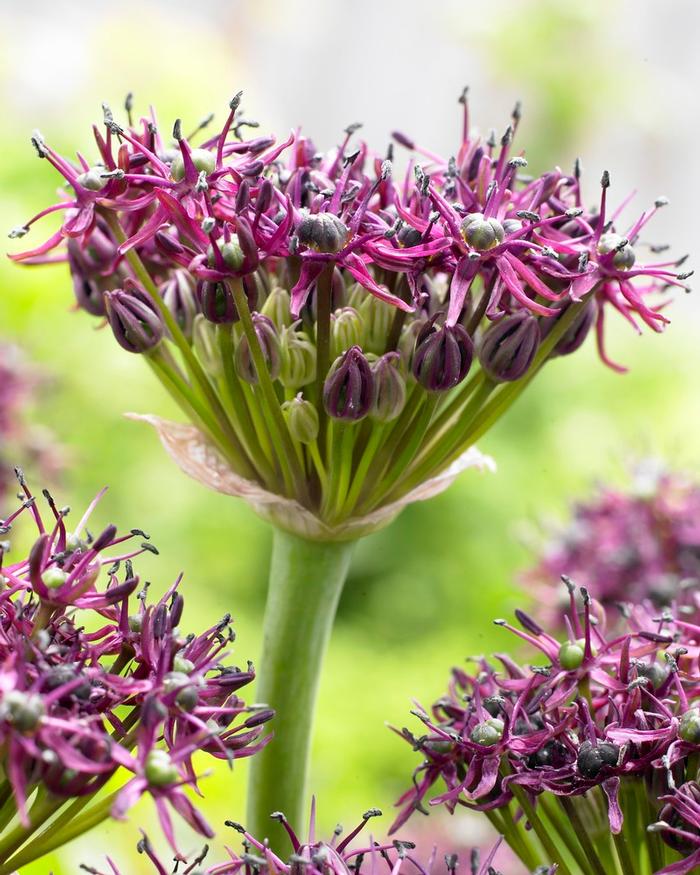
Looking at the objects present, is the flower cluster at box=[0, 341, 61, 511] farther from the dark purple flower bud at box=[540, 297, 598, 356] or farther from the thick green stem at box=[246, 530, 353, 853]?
the dark purple flower bud at box=[540, 297, 598, 356]

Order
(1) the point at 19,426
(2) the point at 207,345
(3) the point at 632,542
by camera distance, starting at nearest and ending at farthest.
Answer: (2) the point at 207,345 < (3) the point at 632,542 < (1) the point at 19,426

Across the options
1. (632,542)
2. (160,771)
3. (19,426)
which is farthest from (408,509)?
(160,771)

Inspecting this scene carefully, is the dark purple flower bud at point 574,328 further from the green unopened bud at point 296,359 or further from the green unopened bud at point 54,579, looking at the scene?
the green unopened bud at point 54,579

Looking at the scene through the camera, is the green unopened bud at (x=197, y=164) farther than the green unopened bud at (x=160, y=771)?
Yes

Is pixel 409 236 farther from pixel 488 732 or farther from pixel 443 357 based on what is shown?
pixel 488 732

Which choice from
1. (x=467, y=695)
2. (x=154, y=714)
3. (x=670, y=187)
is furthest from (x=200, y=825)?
(x=670, y=187)

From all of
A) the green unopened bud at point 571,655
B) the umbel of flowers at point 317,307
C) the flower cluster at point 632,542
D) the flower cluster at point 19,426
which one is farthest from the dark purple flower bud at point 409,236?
the flower cluster at point 19,426
